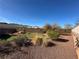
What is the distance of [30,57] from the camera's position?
9039 millimetres

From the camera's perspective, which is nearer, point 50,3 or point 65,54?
point 65,54

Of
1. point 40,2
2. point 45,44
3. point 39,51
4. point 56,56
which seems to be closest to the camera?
point 56,56

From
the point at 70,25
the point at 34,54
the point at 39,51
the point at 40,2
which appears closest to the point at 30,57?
the point at 34,54

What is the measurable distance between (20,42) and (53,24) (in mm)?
22521

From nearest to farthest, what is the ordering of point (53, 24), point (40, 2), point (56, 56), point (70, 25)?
point (56, 56) < point (40, 2) < point (53, 24) < point (70, 25)

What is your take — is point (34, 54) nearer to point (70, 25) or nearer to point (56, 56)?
point (56, 56)

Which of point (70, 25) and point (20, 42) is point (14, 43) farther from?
point (70, 25)

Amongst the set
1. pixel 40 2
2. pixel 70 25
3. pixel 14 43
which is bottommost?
pixel 14 43

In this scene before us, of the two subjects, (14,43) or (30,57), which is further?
(14,43)

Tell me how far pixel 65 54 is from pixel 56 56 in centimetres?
90

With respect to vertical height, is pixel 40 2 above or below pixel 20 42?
above

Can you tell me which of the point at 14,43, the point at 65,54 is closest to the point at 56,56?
the point at 65,54

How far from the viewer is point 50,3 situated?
21.4 metres

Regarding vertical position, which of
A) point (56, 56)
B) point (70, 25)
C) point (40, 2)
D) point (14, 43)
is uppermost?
point (40, 2)
